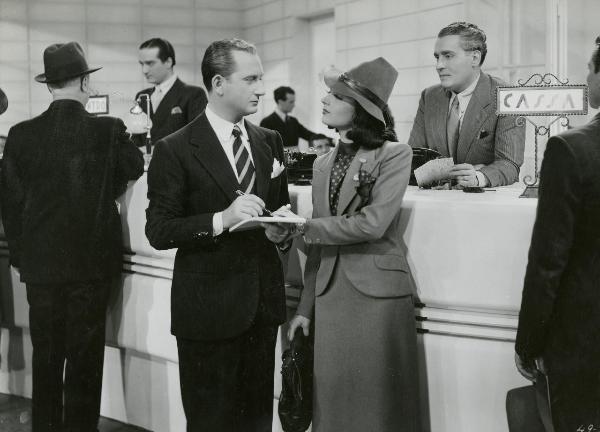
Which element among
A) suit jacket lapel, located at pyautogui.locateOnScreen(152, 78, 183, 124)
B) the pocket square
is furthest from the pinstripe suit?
suit jacket lapel, located at pyautogui.locateOnScreen(152, 78, 183, 124)

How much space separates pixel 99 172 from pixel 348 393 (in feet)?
4.77

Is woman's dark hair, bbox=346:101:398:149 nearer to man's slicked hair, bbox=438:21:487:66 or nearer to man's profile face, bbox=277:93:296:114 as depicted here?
man's slicked hair, bbox=438:21:487:66

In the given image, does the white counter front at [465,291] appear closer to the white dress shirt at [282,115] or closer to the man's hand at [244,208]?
the man's hand at [244,208]

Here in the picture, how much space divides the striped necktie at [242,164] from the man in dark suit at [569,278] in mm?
966

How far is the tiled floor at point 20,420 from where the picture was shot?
144 inches

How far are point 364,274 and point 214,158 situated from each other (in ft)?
1.90

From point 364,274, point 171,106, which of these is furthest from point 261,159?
point 171,106

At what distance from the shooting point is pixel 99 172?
10.6 ft

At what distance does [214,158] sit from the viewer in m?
2.42

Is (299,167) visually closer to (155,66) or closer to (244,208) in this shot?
(244,208)

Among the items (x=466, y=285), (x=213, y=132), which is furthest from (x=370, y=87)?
(x=466, y=285)

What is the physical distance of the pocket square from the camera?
100 inches

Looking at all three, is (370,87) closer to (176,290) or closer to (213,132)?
(213,132)

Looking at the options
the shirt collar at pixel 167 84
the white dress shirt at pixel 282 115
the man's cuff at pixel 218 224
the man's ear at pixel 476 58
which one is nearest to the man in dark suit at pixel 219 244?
the man's cuff at pixel 218 224
